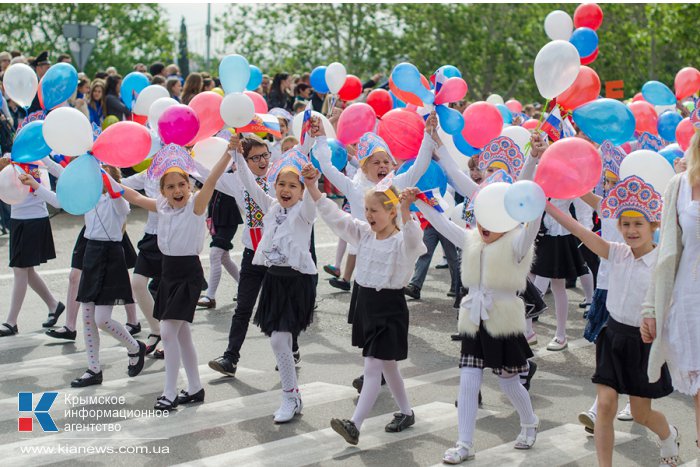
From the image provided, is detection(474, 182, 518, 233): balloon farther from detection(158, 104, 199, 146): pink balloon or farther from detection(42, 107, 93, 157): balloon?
detection(42, 107, 93, 157): balloon

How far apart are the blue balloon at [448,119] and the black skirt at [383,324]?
4.56 feet

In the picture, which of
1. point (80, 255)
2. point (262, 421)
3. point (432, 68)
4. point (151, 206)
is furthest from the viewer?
point (432, 68)

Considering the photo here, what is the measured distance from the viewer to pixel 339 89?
10664 mm

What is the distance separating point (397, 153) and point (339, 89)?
11.3 feet

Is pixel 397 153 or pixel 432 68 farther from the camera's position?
pixel 432 68

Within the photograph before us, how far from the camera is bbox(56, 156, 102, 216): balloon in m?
6.39

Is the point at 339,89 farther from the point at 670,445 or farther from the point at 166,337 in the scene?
the point at 670,445

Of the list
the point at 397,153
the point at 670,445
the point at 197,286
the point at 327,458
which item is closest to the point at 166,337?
the point at 197,286

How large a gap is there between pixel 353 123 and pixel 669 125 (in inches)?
147

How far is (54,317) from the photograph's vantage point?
9172mm

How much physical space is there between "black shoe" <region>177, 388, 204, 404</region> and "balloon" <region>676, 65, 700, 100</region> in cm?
701

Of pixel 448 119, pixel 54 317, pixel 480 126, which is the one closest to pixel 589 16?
pixel 480 126

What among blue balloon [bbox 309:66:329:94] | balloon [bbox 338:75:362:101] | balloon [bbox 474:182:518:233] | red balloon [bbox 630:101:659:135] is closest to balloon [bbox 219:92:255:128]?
balloon [bbox 474:182:518:233]

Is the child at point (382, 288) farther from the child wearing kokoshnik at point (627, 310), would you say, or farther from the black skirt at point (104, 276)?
the black skirt at point (104, 276)
